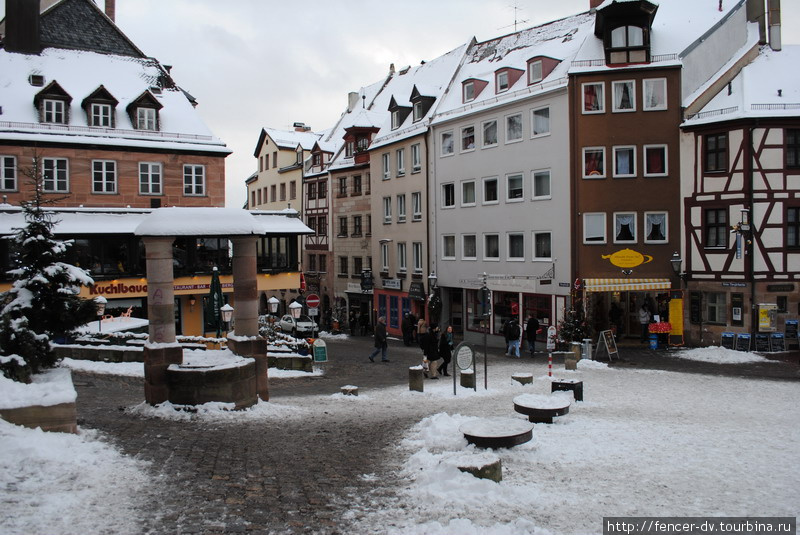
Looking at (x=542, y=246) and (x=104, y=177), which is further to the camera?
(x=104, y=177)

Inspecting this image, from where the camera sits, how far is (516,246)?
31.9 m

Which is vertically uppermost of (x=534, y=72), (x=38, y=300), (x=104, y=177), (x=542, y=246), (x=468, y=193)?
(x=534, y=72)

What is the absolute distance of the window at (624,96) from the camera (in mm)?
27719

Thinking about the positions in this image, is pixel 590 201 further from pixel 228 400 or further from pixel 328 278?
pixel 328 278

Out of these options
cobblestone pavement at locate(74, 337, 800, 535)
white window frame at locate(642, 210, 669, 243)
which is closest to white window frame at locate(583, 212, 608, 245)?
white window frame at locate(642, 210, 669, 243)

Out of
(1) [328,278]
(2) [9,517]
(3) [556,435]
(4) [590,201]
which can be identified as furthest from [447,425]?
(1) [328,278]

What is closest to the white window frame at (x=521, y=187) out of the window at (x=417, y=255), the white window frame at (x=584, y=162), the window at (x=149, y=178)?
the white window frame at (x=584, y=162)

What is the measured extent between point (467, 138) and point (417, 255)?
25.6 feet

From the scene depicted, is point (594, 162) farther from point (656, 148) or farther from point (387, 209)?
point (387, 209)

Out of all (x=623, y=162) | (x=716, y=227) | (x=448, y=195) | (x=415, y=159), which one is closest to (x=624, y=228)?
(x=623, y=162)

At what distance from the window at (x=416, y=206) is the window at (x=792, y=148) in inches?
736

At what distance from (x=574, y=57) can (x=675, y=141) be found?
226 inches

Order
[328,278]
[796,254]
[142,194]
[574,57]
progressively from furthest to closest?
1. [328,278]
2. [142,194]
3. [574,57]
4. [796,254]

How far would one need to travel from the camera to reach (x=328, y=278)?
49281 millimetres
